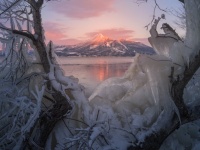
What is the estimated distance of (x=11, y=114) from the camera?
5.52m

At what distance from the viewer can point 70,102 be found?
5676mm

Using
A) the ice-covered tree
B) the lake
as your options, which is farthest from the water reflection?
the ice-covered tree

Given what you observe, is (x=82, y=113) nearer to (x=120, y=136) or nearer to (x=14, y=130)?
(x=120, y=136)

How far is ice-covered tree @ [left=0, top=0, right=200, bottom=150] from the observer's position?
522 centimetres

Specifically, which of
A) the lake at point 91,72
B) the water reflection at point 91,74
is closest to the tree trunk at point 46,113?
the lake at point 91,72

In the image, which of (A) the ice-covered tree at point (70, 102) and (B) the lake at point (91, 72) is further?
(B) the lake at point (91, 72)

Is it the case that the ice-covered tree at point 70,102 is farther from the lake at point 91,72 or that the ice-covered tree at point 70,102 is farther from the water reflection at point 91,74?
the water reflection at point 91,74

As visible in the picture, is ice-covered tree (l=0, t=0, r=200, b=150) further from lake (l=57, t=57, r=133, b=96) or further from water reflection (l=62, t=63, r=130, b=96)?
water reflection (l=62, t=63, r=130, b=96)

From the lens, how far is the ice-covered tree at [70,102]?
17.1 ft

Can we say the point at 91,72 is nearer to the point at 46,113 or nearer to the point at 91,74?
the point at 91,74

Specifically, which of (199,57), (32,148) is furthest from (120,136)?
(199,57)

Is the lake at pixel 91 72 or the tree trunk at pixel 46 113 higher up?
the tree trunk at pixel 46 113

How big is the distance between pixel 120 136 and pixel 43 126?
1.64 m

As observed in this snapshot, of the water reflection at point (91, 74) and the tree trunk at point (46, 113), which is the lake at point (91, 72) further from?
the tree trunk at point (46, 113)
